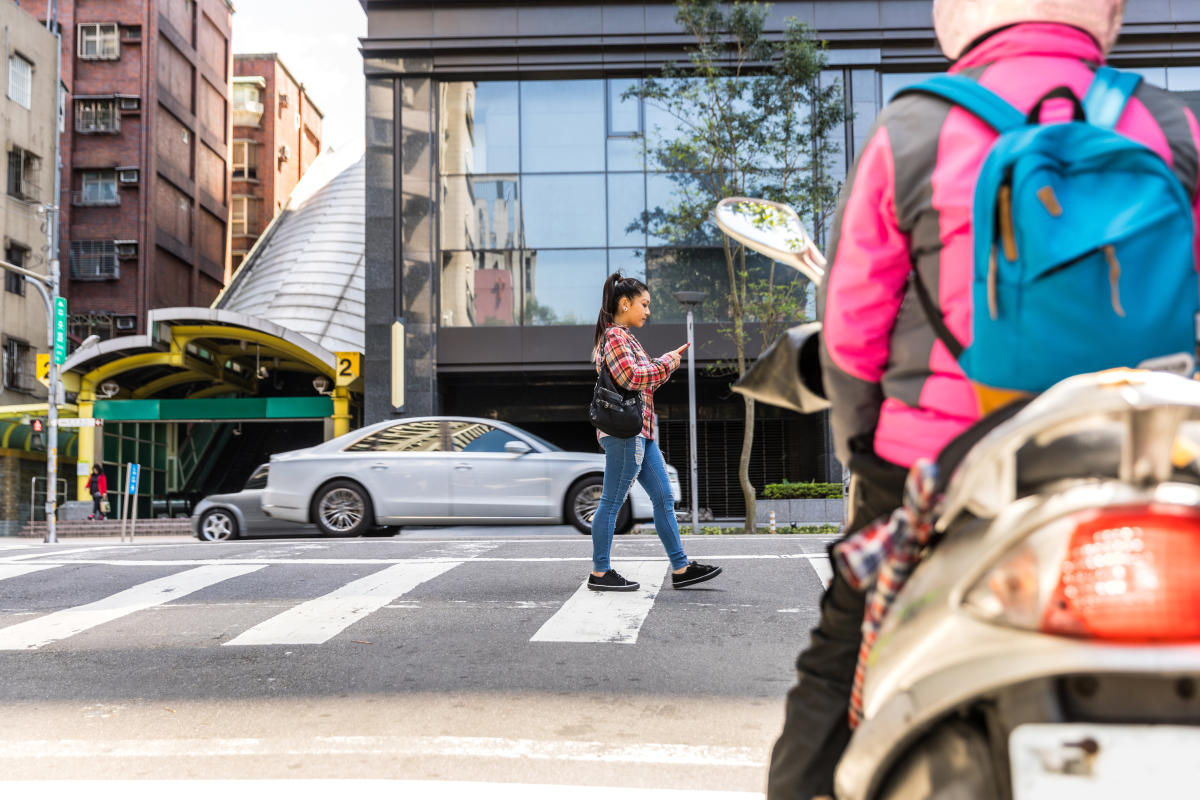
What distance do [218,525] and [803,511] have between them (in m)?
11.0

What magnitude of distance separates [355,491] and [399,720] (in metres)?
10.4

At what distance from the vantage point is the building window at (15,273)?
1534 inches

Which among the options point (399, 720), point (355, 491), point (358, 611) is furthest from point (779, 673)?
point (355, 491)

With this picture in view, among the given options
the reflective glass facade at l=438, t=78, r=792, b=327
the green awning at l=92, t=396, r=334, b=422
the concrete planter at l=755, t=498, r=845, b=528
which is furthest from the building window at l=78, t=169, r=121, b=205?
the concrete planter at l=755, t=498, r=845, b=528

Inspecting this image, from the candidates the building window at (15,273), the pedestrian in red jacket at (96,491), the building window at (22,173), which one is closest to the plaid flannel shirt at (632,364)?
the pedestrian in red jacket at (96,491)

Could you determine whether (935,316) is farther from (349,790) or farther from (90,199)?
(90,199)

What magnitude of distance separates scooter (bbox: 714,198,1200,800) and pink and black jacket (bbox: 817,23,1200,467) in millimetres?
328

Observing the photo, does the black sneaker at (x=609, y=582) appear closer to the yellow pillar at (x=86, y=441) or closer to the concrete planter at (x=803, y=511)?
the concrete planter at (x=803, y=511)

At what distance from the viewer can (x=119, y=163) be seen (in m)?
44.2

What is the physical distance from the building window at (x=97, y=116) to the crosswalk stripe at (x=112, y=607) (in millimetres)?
40724

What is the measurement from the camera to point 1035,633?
54.7 inches

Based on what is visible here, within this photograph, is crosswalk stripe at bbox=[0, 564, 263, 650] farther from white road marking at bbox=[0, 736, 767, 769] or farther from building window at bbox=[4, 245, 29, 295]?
building window at bbox=[4, 245, 29, 295]

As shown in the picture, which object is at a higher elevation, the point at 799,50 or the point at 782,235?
the point at 799,50

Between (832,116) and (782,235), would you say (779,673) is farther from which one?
(832,116)
